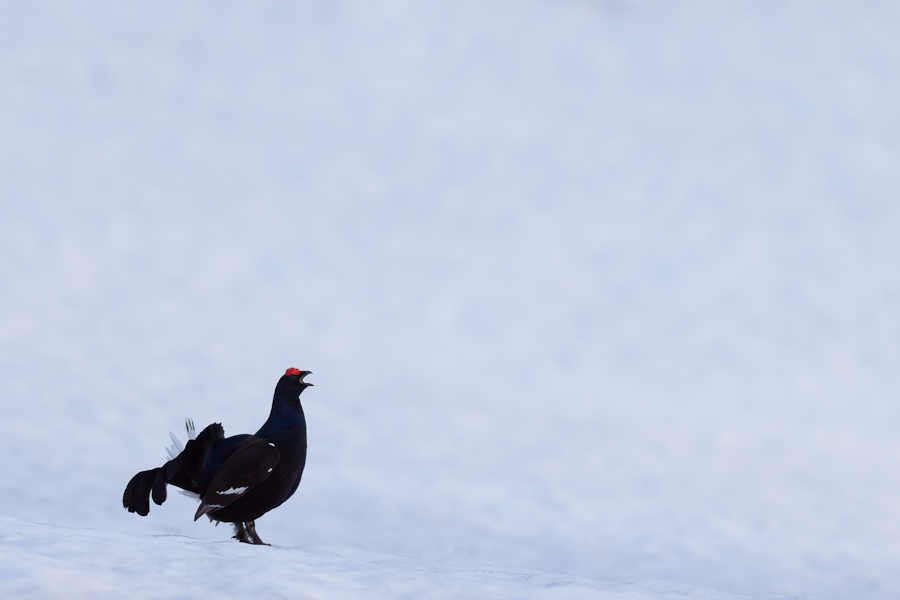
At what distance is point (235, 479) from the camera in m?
7.48

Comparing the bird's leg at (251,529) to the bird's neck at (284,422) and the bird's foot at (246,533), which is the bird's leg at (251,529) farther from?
the bird's neck at (284,422)

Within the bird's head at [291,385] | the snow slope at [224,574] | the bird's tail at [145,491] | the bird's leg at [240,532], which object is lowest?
the snow slope at [224,574]

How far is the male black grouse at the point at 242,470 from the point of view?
7.52 metres

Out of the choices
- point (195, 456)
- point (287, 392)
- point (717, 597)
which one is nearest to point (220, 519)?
point (195, 456)

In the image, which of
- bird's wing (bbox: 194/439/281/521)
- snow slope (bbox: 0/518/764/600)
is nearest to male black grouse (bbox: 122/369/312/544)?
bird's wing (bbox: 194/439/281/521)

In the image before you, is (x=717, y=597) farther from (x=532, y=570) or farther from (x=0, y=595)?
(x=0, y=595)

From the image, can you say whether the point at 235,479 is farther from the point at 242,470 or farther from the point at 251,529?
the point at 251,529

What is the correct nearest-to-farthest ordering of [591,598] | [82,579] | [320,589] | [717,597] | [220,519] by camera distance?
1. [82,579]
2. [320,589]
3. [591,598]
4. [717,597]
5. [220,519]

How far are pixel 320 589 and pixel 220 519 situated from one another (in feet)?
10.4

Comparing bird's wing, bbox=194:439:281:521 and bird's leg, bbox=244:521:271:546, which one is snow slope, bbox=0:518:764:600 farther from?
bird's leg, bbox=244:521:271:546

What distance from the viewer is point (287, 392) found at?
26.1 ft

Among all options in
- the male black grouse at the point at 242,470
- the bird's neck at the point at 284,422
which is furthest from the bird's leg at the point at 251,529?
the bird's neck at the point at 284,422

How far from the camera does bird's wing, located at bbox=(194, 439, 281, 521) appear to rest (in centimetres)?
748

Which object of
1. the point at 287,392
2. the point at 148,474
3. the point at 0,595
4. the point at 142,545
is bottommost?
the point at 0,595
